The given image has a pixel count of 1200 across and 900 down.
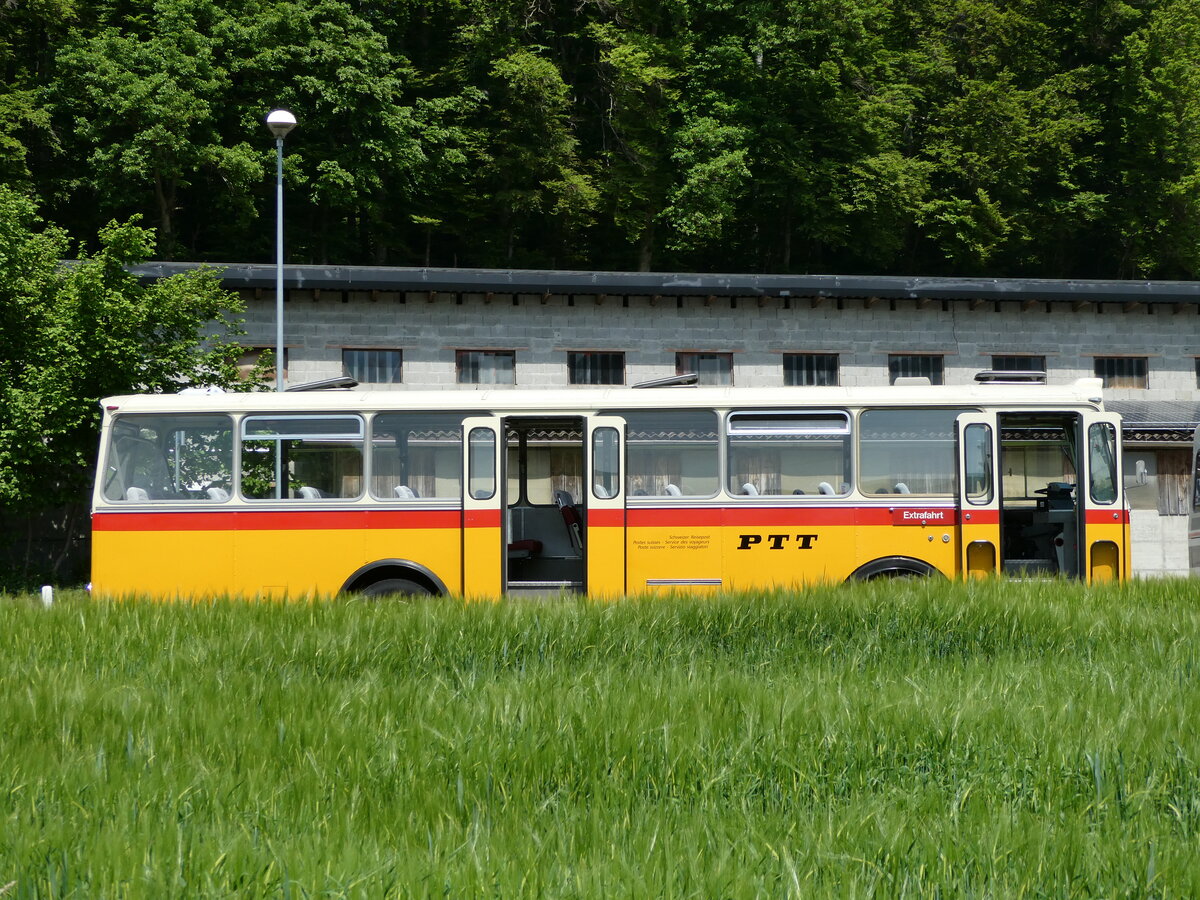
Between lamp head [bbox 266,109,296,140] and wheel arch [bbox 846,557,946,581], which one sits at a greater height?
lamp head [bbox 266,109,296,140]

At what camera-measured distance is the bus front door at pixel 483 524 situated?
12.6 metres

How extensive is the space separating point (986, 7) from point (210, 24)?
33400 mm

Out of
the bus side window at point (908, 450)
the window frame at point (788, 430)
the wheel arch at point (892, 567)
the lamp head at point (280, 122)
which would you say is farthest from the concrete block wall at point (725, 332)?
the wheel arch at point (892, 567)

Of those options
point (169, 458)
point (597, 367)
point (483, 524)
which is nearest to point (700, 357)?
point (597, 367)

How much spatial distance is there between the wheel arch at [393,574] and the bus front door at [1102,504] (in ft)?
23.1

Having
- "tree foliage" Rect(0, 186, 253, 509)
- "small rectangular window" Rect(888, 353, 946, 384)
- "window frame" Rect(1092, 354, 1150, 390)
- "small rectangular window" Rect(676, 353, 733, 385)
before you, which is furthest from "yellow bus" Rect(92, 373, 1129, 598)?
"window frame" Rect(1092, 354, 1150, 390)

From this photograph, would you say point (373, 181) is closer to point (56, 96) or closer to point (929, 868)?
point (56, 96)

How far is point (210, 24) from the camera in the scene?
40906mm

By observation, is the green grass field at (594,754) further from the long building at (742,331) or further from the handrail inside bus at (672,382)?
the long building at (742,331)

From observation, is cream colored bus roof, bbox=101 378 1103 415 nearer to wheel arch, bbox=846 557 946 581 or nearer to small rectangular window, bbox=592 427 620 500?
small rectangular window, bbox=592 427 620 500

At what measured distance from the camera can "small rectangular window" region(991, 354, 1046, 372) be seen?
30.7 meters

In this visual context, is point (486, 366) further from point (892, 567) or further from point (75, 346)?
point (892, 567)

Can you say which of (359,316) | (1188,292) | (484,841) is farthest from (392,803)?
(1188,292)

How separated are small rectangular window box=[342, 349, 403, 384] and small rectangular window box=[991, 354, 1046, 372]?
1556 cm
